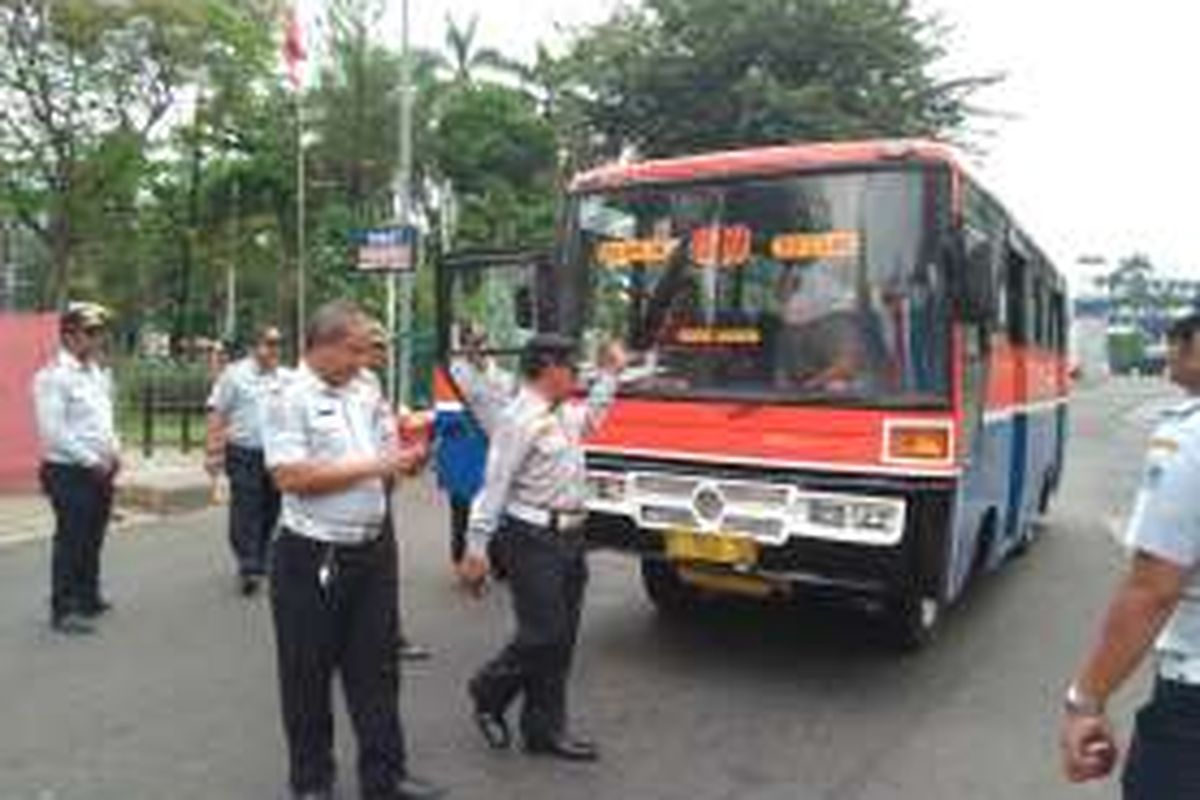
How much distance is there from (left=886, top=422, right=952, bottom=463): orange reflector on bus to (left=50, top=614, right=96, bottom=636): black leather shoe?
4.76 metres

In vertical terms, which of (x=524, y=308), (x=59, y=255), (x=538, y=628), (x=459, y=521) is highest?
(x=59, y=255)

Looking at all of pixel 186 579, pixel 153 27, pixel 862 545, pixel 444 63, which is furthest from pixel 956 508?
pixel 444 63

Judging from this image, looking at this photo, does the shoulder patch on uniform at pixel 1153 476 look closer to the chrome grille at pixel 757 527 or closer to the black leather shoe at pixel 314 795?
the black leather shoe at pixel 314 795

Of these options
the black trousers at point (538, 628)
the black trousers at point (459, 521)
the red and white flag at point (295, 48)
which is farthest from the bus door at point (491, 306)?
the red and white flag at point (295, 48)

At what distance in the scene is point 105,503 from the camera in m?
9.77

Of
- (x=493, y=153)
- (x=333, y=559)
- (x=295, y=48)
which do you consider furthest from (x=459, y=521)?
(x=493, y=153)

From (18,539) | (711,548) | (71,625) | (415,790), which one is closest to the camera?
(415,790)

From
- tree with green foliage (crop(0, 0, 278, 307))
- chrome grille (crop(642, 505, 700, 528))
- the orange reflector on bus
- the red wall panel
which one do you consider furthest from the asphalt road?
tree with green foliage (crop(0, 0, 278, 307))

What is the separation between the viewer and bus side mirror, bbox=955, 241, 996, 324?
816 cm

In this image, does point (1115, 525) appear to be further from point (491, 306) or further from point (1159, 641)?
Answer: point (1159, 641)

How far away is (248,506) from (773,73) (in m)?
18.5

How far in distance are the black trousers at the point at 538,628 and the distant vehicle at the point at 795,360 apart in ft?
5.09

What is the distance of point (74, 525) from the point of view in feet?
31.4

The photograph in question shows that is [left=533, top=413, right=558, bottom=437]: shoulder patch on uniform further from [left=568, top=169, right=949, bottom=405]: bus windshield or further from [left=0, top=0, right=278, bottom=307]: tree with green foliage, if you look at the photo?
[left=0, top=0, right=278, bottom=307]: tree with green foliage
